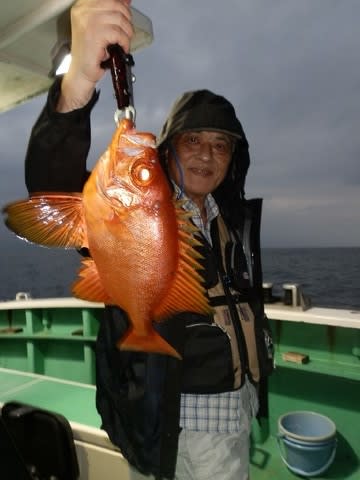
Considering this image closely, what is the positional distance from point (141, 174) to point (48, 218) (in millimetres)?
360

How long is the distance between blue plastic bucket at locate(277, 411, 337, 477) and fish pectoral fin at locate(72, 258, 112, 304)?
3044 millimetres

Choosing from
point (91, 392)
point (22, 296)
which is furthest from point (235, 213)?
point (22, 296)

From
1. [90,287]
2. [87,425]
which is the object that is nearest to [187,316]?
[90,287]

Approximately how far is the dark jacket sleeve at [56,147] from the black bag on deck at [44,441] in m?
1.43

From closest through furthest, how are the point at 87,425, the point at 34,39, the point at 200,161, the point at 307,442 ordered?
the point at 200,161 → the point at 34,39 → the point at 87,425 → the point at 307,442

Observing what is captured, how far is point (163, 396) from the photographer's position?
78.0 inches

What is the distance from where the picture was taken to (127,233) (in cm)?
133

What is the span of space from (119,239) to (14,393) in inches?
138

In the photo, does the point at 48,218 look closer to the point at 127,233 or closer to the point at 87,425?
the point at 127,233

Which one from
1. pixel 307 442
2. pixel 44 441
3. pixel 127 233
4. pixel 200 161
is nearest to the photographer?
pixel 127 233

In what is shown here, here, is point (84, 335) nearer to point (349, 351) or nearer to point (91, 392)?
point (91, 392)

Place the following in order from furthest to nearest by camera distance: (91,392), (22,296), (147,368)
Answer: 1. (22,296)
2. (91,392)
3. (147,368)

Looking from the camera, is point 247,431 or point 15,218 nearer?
point 15,218

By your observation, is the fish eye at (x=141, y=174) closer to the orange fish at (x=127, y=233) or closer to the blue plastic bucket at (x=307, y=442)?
the orange fish at (x=127, y=233)
